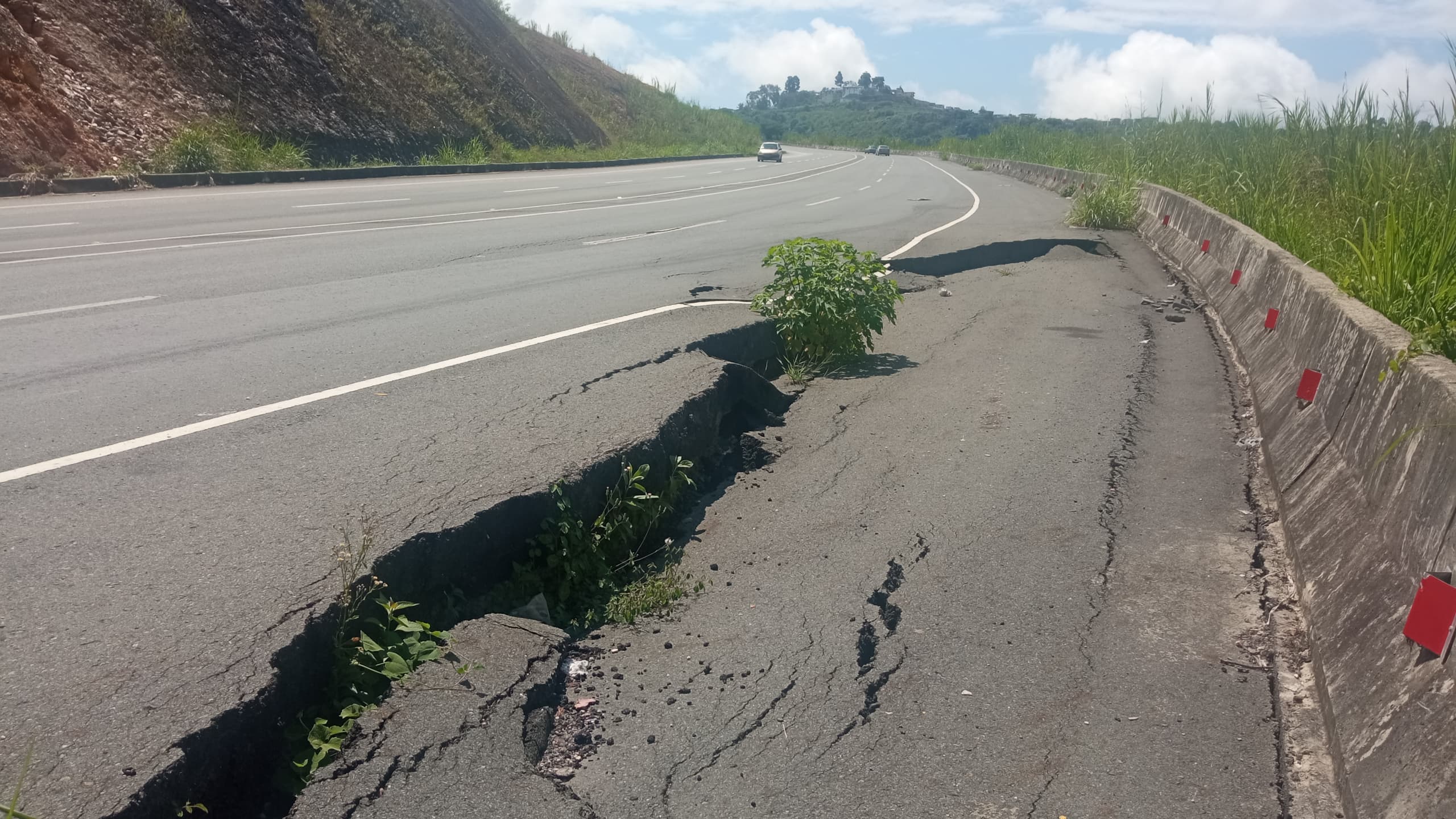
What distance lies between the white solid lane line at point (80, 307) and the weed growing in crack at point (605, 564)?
5457 mm

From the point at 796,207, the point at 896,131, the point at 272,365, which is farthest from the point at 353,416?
the point at 896,131

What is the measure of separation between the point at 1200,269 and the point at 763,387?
21.5 feet

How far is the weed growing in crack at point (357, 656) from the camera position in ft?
9.87

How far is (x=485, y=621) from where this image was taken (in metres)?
3.78

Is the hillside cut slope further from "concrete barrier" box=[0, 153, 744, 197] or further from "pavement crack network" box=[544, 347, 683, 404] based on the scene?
"pavement crack network" box=[544, 347, 683, 404]

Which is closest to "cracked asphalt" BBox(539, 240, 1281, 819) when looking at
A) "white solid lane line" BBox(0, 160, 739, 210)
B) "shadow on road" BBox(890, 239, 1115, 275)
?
"shadow on road" BBox(890, 239, 1115, 275)

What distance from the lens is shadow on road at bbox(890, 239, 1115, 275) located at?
12.5 meters

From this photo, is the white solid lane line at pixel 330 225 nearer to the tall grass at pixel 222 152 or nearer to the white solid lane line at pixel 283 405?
the white solid lane line at pixel 283 405

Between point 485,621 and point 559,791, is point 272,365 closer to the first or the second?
point 485,621

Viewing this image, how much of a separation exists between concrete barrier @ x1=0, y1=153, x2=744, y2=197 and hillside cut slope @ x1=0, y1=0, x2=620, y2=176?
0.61 m

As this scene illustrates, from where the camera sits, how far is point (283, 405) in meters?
5.72

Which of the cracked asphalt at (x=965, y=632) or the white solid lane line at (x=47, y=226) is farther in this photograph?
the white solid lane line at (x=47, y=226)

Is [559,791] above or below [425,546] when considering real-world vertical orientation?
below

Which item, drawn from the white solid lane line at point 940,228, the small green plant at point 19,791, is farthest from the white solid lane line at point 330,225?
the small green plant at point 19,791
